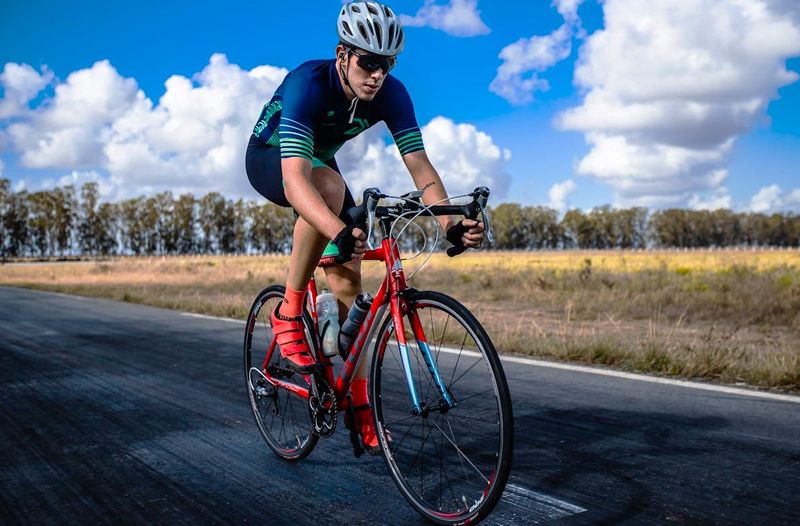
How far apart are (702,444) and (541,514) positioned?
4.54 ft

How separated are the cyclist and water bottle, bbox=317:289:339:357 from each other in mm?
72

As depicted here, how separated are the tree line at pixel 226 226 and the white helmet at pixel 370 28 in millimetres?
92783

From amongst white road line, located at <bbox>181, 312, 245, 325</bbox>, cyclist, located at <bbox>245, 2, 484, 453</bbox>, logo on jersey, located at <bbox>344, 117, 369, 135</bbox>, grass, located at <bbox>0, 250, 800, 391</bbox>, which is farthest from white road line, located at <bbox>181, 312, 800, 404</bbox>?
white road line, located at <bbox>181, 312, 245, 325</bbox>

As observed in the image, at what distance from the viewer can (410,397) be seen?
2820 mm

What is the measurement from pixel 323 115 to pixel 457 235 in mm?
878

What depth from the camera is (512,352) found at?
726 cm

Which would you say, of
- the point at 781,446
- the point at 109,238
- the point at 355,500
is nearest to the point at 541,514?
the point at 355,500

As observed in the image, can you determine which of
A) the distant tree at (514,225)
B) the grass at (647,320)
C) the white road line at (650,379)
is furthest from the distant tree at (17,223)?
the white road line at (650,379)

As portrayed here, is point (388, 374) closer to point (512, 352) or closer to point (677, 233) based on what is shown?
point (512, 352)

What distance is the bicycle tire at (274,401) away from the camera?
3598 mm

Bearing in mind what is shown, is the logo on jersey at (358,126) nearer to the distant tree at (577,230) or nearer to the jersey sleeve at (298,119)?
the jersey sleeve at (298,119)

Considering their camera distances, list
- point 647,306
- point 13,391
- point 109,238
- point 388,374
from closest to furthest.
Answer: point 388,374 < point 13,391 < point 647,306 < point 109,238

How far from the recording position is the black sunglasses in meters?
2.90

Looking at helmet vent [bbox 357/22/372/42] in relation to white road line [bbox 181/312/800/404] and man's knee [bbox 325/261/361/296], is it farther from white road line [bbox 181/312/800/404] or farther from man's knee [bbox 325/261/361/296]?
white road line [bbox 181/312/800/404]
